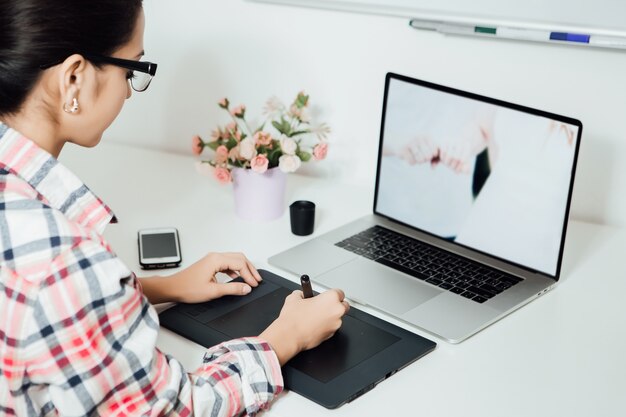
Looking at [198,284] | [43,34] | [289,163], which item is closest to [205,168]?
[289,163]

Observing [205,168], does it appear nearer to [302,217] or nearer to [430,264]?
[302,217]

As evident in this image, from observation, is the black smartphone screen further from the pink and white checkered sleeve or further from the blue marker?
the blue marker

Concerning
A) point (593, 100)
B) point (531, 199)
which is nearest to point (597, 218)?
point (593, 100)

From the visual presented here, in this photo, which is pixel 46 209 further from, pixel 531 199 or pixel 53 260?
pixel 531 199

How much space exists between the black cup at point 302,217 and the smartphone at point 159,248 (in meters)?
0.21

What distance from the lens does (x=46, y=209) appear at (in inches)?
36.4

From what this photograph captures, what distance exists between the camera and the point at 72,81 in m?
0.99

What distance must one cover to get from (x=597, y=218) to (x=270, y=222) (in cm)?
62

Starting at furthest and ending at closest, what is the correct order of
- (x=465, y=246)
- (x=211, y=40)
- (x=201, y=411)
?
(x=211, y=40), (x=465, y=246), (x=201, y=411)

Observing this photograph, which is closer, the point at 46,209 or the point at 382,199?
the point at 46,209

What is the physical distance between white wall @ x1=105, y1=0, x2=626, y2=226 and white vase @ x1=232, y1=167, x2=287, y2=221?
0.87 ft

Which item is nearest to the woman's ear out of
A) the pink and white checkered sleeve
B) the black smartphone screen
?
the pink and white checkered sleeve

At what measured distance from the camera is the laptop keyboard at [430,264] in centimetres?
136

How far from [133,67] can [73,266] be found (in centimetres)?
27
